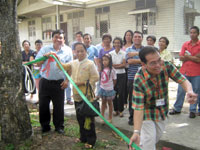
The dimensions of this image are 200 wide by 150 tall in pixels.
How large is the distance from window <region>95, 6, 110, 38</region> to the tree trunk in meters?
10.6

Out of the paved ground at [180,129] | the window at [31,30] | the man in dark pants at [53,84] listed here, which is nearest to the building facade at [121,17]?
the window at [31,30]

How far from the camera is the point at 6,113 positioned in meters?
3.28

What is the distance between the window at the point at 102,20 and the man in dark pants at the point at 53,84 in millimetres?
9983

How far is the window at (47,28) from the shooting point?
17.2 metres

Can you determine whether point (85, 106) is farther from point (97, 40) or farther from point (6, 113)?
point (97, 40)

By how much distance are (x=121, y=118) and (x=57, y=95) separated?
161cm

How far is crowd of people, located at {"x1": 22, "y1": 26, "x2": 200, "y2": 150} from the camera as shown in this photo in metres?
2.25

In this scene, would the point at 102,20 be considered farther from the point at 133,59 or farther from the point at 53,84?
the point at 53,84

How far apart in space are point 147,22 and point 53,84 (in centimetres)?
903

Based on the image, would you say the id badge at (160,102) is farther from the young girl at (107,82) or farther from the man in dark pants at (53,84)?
the young girl at (107,82)

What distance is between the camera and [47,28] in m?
17.5

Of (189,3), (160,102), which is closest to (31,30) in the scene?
(189,3)

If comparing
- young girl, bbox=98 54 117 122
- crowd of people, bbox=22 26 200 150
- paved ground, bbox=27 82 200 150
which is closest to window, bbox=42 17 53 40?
crowd of people, bbox=22 26 200 150

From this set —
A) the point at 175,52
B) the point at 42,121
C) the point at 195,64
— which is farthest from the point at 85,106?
the point at 175,52
